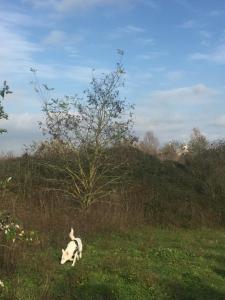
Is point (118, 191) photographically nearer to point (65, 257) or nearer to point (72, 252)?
point (72, 252)

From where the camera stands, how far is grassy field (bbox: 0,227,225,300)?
11.4 meters

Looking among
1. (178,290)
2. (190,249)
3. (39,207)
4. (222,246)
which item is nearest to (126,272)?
→ (178,290)

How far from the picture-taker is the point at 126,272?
12766 millimetres

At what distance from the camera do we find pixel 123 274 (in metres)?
12.6

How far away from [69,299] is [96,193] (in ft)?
37.5

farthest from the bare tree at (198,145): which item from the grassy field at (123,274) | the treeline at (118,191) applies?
the grassy field at (123,274)

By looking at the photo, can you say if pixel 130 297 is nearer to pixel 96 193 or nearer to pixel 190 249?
pixel 190 249

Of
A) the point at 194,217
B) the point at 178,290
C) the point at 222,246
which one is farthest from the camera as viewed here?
the point at 194,217

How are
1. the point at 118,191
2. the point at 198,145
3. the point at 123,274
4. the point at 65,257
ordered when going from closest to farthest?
the point at 123,274
the point at 65,257
the point at 118,191
the point at 198,145

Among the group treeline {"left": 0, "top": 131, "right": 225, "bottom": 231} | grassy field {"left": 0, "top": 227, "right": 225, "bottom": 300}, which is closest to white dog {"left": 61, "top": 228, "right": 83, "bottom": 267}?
grassy field {"left": 0, "top": 227, "right": 225, "bottom": 300}

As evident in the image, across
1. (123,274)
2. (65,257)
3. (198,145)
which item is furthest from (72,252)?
(198,145)

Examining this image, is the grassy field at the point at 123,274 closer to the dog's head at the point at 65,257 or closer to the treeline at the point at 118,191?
→ the dog's head at the point at 65,257

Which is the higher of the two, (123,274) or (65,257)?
(65,257)

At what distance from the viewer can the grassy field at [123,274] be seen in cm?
1139
